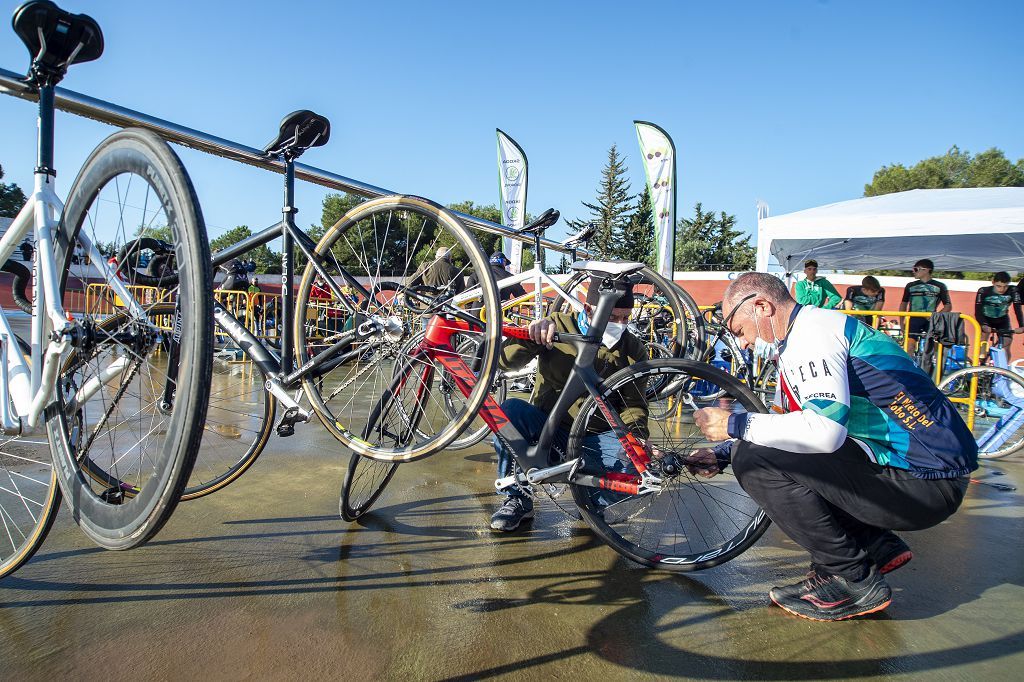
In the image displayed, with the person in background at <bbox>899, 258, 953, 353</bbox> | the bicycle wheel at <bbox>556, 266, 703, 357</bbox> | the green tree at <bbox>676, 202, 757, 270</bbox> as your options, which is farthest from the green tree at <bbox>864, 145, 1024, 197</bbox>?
the bicycle wheel at <bbox>556, 266, 703, 357</bbox>

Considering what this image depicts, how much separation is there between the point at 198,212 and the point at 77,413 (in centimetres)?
100

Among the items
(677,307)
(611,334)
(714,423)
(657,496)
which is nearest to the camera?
(714,423)

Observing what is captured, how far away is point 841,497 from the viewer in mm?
2430

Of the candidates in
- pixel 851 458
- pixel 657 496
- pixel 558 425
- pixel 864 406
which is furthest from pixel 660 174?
pixel 851 458

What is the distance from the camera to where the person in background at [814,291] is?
9.46 meters

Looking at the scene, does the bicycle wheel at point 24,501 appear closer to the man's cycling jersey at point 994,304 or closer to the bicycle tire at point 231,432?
the bicycle tire at point 231,432

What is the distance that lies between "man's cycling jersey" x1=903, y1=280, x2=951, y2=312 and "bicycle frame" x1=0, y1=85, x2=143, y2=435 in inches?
374

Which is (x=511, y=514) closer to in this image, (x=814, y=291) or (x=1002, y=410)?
(x=1002, y=410)

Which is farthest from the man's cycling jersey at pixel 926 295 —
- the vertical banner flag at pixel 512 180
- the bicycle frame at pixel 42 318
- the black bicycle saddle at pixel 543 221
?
the bicycle frame at pixel 42 318

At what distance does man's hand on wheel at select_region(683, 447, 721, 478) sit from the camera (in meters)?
2.81

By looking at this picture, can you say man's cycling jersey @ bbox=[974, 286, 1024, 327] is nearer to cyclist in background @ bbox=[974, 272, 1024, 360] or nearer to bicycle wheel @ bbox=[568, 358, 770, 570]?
cyclist in background @ bbox=[974, 272, 1024, 360]

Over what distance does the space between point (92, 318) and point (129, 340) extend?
28 centimetres

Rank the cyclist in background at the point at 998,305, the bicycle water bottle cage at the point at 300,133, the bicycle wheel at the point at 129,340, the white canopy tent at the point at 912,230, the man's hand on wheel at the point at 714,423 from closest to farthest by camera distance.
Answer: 1. the bicycle wheel at the point at 129,340
2. the bicycle water bottle cage at the point at 300,133
3. the man's hand on wheel at the point at 714,423
4. the cyclist in background at the point at 998,305
5. the white canopy tent at the point at 912,230

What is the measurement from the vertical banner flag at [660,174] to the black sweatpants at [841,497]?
11232mm
